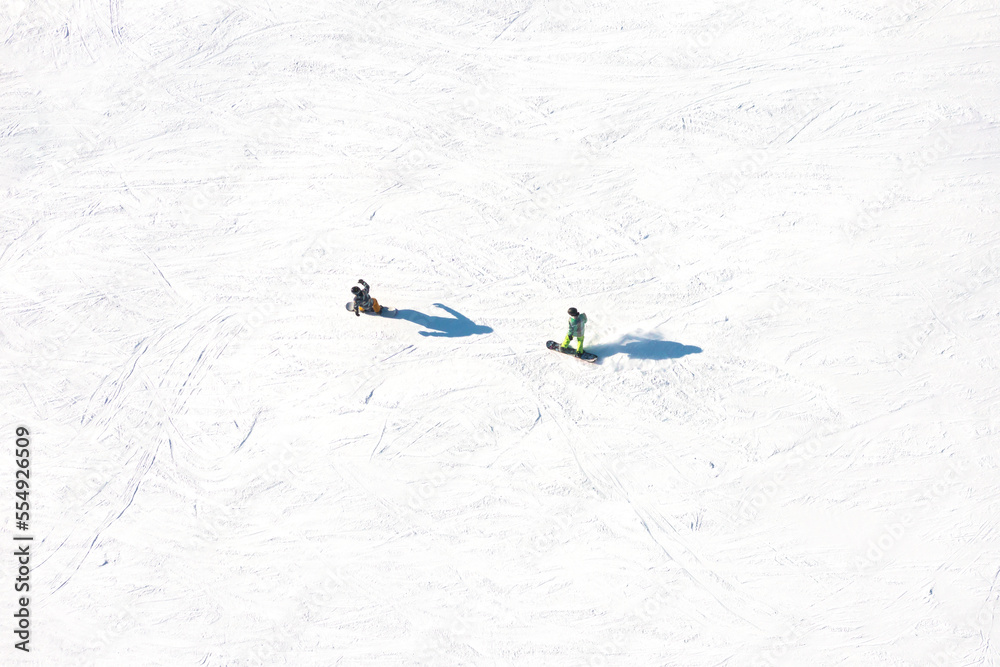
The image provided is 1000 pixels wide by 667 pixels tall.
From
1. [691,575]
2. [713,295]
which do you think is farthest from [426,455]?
[713,295]

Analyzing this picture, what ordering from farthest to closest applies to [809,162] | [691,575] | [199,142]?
1. [199,142]
2. [809,162]
3. [691,575]

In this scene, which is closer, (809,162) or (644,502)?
(644,502)

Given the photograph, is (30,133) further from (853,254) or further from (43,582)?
(853,254)

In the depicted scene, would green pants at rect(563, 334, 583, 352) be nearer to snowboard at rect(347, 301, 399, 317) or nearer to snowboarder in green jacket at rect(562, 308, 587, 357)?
snowboarder in green jacket at rect(562, 308, 587, 357)

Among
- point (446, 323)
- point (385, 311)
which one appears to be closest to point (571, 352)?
point (446, 323)

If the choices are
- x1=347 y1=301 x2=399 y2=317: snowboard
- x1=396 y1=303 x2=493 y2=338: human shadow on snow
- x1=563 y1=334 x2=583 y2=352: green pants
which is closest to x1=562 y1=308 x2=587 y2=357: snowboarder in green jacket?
x1=563 y1=334 x2=583 y2=352: green pants

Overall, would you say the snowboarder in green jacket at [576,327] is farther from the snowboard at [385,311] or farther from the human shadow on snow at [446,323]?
the snowboard at [385,311]

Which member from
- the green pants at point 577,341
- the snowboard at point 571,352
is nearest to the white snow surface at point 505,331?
the snowboard at point 571,352
